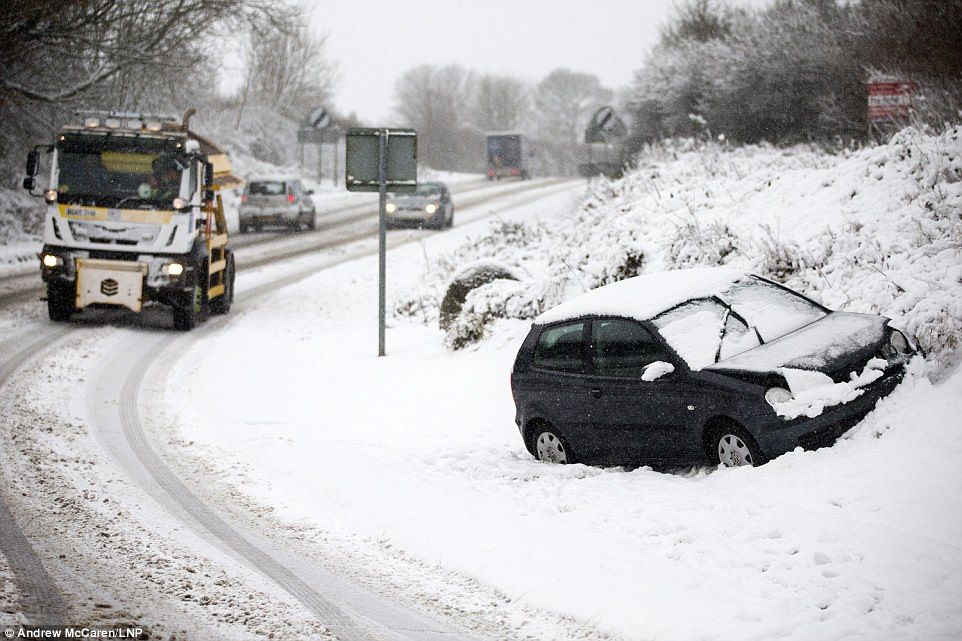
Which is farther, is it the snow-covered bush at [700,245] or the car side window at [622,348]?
the snow-covered bush at [700,245]

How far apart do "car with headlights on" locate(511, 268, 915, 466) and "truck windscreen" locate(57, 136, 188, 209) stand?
870cm

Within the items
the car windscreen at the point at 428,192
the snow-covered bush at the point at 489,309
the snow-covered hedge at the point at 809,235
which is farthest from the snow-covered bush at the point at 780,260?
the car windscreen at the point at 428,192

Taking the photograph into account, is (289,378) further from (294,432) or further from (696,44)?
(696,44)

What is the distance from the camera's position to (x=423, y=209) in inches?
1224

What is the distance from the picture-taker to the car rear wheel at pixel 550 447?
8.49m

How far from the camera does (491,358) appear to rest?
487 inches

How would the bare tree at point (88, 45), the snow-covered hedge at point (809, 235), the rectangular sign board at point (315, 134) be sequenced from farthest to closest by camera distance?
the rectangular sign board at point (315, 134) → the bare tree at point (88, 45) → the snow-covered hedge at point (809, 235)

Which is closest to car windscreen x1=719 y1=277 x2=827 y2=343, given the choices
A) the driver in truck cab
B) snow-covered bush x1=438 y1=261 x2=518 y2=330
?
snow-covered bush x1=438 y1=261 x2=518 y2=330

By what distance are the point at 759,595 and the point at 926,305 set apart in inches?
200

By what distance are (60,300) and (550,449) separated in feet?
34.0

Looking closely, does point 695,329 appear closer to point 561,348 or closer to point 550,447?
point 561,348

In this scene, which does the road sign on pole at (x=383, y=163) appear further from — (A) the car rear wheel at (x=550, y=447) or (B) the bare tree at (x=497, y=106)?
(B) the bare tree at (x=497, y=106)

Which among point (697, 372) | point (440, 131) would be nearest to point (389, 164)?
point (697, 372)

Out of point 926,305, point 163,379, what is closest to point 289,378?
point 163,379
